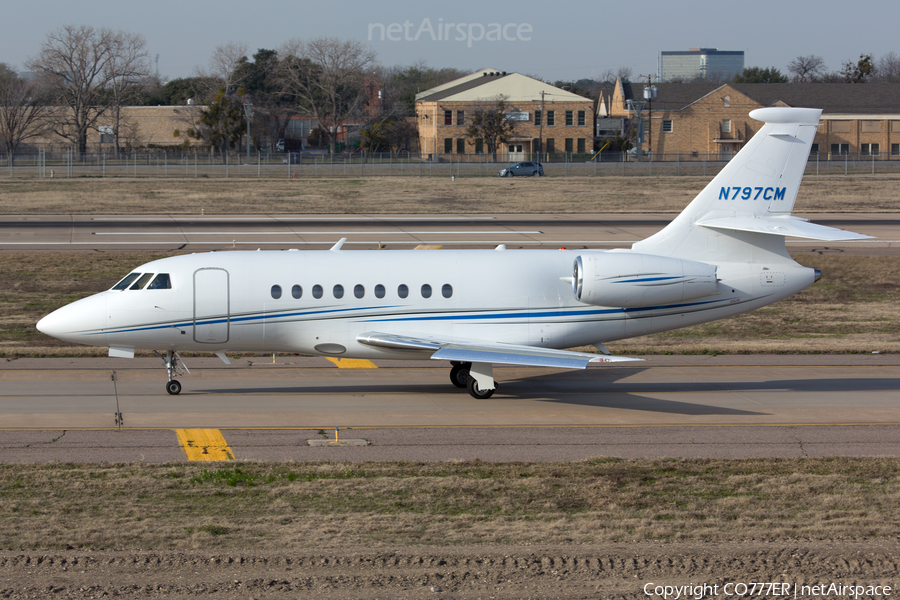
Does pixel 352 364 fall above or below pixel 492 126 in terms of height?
below

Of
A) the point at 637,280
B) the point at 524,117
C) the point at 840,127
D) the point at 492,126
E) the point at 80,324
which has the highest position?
the point at 524,117

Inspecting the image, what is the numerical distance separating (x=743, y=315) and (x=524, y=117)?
8673 centimetres

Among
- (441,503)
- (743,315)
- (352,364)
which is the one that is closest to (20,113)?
(352,364)

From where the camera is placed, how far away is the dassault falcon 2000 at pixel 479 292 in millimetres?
19922

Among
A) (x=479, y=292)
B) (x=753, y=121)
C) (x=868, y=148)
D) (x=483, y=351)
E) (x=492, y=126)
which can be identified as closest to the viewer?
(x=483, y=351)

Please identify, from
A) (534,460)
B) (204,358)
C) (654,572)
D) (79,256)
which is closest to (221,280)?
(204,358)

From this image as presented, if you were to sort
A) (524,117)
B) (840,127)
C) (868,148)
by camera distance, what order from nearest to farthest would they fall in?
(840,127), (868,148), (524,117)

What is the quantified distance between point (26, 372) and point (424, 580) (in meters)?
15.9

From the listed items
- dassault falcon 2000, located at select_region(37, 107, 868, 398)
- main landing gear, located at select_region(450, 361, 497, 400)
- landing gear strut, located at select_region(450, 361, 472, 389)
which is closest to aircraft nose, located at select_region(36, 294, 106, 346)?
dassault falcon 2000, located at select_region(37, 107, 868, 398)

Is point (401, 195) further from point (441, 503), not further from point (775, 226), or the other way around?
point (441, 503)

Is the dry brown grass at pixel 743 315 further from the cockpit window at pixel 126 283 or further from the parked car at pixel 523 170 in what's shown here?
the parked car at pixel 523 170

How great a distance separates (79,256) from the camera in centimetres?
4025

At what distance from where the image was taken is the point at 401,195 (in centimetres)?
7288

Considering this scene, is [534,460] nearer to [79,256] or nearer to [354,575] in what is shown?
[354,575]
